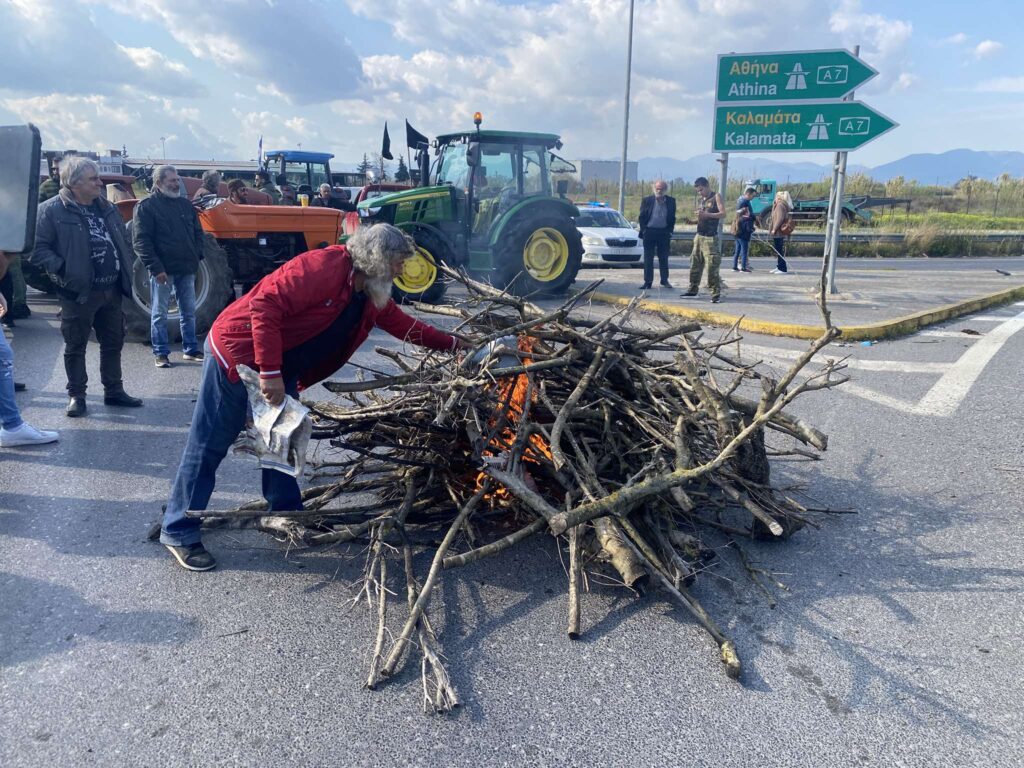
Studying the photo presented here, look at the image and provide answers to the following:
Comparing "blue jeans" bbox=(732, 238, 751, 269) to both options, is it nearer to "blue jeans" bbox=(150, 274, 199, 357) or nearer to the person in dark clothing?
the person in dark clothing

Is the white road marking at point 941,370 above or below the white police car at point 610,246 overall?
below

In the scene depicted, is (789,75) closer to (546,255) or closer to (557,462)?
(546,255)

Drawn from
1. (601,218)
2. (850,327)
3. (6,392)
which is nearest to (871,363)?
(850,327)

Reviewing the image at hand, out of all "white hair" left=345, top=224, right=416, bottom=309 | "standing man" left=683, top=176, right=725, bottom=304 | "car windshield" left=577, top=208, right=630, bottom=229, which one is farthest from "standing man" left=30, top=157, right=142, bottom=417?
"car windshield" left=577, top=208, right=630, bottom=229

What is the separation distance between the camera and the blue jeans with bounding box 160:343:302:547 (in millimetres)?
3758

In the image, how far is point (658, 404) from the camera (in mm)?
4309

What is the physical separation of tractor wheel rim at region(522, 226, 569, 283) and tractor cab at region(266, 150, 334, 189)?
11837mm

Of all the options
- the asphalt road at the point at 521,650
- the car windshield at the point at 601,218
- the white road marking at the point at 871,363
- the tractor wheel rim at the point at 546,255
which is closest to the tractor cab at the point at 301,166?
the car windshield at the point at 601,218

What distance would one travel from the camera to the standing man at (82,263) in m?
5.86

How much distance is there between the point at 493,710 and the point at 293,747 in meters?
0.70

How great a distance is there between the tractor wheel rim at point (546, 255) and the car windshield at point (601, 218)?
22.6 ft

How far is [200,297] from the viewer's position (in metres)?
9.07

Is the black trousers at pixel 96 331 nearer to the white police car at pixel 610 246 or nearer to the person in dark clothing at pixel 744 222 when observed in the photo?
the white police car at pixel 610 246

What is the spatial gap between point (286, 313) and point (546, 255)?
354 inches
